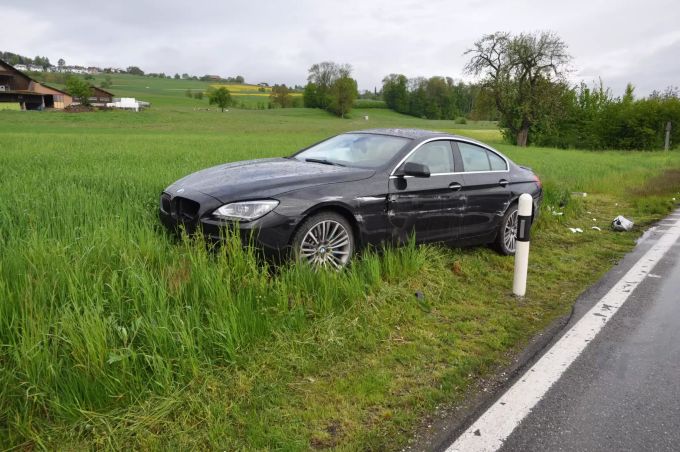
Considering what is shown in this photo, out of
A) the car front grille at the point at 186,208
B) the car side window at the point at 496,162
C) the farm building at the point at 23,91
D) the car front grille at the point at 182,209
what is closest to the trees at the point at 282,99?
the farm building at the point at 23,91

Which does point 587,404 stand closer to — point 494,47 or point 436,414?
point 436,414

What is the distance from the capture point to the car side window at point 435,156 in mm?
5907

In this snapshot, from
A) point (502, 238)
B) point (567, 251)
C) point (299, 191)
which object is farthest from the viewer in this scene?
point (567, 251)

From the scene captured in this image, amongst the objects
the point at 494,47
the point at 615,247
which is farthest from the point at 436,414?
the point at 494,47

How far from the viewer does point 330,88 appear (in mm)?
109250

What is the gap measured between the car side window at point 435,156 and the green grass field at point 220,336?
106cm

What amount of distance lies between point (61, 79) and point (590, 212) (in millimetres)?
135676

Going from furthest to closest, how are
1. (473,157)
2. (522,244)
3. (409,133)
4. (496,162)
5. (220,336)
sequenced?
1. (496,162)
2. (473,157)
3. (409,133)
4. (522,244)
5. (220,336)

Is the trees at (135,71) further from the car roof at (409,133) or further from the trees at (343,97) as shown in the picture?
the car roof at (409,133)

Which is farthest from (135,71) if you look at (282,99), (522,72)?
(522,72)

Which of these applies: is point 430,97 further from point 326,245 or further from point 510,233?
point 326,245

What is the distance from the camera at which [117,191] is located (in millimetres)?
7164

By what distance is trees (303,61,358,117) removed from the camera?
101 meters

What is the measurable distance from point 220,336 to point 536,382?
217 centimetres
